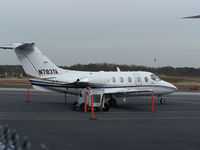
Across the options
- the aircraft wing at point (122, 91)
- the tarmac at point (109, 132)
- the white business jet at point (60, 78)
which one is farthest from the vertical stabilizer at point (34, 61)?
the tarmac at point (109, 132)

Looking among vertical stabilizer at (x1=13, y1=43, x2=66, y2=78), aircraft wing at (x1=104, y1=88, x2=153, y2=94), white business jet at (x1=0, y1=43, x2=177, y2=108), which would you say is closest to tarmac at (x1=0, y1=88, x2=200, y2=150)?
white business jet at (x1=0, y1=43, x2=177, y2=108)

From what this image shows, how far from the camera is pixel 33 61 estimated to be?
23.6 m

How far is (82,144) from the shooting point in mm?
11180

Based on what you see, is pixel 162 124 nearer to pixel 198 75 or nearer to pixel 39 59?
pixel 39 59

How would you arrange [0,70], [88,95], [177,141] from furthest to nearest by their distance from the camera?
[0,70] → [88,95] → [177,141]

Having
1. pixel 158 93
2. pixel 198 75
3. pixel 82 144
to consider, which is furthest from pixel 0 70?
pixel 82 144

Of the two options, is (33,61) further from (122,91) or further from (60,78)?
(122,91)

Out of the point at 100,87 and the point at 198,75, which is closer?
the point at 100,87

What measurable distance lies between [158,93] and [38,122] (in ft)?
43.1

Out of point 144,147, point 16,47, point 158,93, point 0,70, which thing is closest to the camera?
point 144,147

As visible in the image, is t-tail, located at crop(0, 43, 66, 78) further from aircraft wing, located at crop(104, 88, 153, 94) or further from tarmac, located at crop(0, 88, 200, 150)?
tarmac, located at crop(0, 88, 200, 150)

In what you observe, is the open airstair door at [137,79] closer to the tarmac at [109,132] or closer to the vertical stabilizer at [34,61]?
the vertical stabilizer at [34,61]

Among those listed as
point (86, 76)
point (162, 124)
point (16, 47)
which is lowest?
point (162, 124)

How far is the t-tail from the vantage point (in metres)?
23.4
